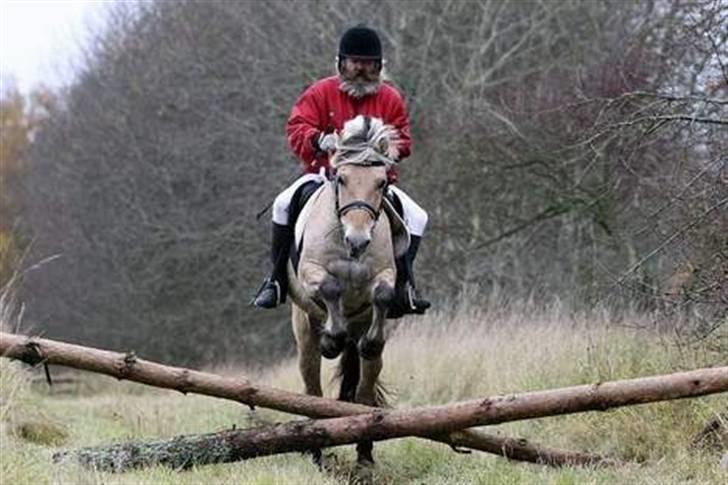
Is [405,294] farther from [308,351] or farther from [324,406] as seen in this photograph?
[324,406]

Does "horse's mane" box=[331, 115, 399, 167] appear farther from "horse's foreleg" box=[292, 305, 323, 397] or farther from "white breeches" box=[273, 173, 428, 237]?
"horse's foreleg" box=[292, 305, 323, 397]

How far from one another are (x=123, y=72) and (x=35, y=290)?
7.91 m

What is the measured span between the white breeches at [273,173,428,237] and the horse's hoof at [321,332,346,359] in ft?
4.27

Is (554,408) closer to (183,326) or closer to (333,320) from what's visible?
(333,320)

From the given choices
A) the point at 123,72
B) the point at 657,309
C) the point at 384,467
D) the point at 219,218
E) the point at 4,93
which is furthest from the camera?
the point at 4,93

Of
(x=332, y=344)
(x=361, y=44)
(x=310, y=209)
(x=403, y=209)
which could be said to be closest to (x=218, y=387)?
(x=332, y=344)

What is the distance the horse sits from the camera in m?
7.95

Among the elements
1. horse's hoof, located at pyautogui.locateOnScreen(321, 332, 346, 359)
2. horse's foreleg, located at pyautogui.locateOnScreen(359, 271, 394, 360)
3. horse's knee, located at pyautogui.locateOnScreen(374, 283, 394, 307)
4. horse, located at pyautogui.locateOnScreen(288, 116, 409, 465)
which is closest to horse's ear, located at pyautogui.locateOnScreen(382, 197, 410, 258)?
horse, located at pyautogui.locateOnScreen(288, 116, 409, 465)

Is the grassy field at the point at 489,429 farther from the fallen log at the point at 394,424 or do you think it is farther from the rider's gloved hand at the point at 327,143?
the rider's gloved hand at the point at 327,143

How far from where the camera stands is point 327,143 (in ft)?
27.6

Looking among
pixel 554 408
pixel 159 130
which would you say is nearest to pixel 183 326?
pixel 159 130

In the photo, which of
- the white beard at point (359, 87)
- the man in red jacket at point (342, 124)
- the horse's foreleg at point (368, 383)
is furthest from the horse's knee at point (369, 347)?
the white beard at point (359, 87)

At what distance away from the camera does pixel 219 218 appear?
31812 mm

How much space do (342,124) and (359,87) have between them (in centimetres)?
31
